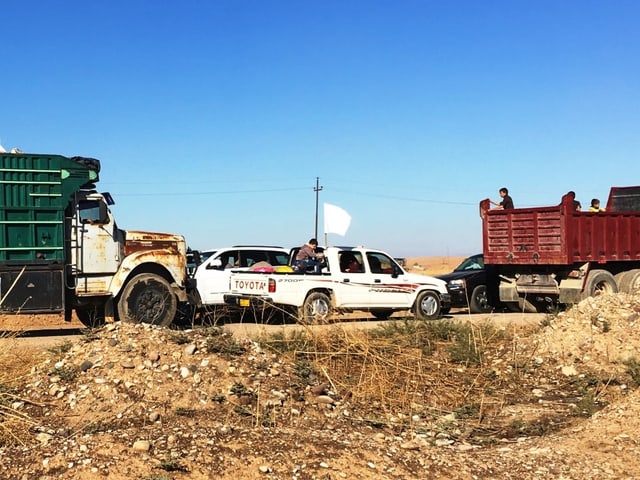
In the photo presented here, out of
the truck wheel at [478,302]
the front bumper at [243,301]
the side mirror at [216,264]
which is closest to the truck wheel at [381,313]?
the truck wheel at [478,302]

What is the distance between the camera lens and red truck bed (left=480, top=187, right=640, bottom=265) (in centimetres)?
1641

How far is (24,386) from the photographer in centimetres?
731

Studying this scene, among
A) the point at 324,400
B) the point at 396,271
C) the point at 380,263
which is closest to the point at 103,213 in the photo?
the point at 380,263

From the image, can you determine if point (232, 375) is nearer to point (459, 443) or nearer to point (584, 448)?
point (459, 443)

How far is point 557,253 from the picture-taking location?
54.0ft

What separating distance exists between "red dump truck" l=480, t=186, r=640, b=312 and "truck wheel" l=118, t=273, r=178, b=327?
8.06 m

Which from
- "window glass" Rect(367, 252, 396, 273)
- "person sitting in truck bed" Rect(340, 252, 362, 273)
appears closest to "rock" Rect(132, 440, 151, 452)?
"person sitting in truck bed" Rect(340, 252, 362, 273)

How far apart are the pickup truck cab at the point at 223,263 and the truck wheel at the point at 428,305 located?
3224 mm

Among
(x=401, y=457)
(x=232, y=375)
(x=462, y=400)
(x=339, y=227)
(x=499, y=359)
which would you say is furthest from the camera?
(x=339, y=227)

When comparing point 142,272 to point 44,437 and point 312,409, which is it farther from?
point 44,437

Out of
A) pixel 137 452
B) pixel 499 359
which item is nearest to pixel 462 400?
pixel 499 359

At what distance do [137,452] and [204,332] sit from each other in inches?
128

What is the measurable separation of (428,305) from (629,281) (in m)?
4.97

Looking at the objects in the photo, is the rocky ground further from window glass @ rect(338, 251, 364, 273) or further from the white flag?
the white flag
